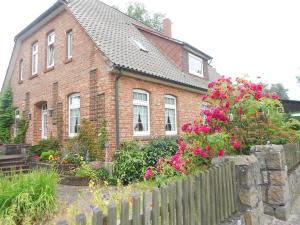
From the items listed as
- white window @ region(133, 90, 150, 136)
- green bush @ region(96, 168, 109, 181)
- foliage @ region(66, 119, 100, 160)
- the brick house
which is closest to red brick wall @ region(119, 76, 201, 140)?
the brick house

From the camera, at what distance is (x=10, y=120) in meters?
16.8

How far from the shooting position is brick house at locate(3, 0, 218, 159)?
10.4 meters

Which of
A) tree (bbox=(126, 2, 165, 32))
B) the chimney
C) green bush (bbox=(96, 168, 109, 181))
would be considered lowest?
green bush (bbox=(96, 168, 109, 181))

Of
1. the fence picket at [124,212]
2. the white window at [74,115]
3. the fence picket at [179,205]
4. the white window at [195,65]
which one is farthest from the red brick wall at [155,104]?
the fence picket at [124,212]

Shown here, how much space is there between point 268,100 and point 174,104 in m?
7.83

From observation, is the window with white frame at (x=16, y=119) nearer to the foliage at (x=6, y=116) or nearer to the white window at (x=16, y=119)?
the white window at (x=16, y=119)

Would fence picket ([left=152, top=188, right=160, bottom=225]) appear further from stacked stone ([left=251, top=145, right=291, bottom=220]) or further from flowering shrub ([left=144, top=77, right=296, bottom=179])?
stacked stone ([left=251, top=145, right=291, bottom=220])

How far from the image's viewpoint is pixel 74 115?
39.0 feet

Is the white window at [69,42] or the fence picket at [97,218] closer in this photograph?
the fence picket at [97,218]

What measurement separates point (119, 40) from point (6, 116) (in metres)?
9.29

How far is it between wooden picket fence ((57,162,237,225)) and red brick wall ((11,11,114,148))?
6.31 m

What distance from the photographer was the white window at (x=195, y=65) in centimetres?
1725

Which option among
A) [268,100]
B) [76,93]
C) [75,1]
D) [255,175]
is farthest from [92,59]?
[255,175]

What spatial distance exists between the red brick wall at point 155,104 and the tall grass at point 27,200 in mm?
4998
